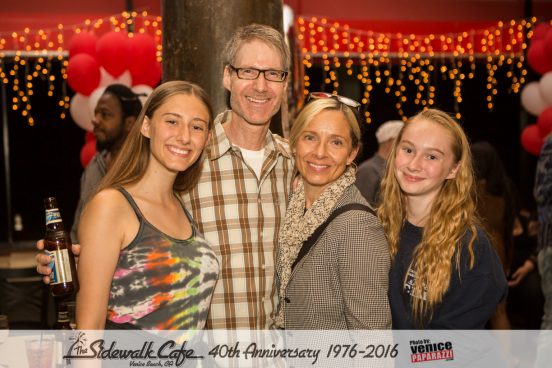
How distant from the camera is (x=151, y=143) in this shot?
209 centimetres

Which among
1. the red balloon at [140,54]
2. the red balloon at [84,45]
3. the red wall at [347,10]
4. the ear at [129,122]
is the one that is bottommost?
the ear at [129,122]

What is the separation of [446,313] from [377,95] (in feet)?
24.1

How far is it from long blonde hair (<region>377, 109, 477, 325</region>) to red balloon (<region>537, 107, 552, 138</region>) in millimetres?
3586

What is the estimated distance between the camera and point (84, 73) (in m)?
5.20

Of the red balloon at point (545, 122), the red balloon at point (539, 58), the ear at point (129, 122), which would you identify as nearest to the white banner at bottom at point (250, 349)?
the ear at point (129, 122)

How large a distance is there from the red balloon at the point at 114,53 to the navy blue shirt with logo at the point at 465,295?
3464 millimetres

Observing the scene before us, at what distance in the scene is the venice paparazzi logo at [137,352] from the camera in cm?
188

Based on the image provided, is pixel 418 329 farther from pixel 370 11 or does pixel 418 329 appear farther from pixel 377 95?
pixel 377 95

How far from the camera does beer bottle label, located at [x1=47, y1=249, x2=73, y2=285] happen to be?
2027 millimetres

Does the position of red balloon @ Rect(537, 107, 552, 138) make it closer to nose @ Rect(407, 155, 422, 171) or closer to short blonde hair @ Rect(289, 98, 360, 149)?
nose @ Rect(407, 155, 422, 171)

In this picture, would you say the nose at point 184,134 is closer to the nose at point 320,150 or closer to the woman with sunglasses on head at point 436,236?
the nose at point 320,150

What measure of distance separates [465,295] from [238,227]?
723 mm

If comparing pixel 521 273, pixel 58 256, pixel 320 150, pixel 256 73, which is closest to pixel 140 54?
pixel 256 73

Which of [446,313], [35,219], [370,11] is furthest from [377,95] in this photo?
[446,313]
